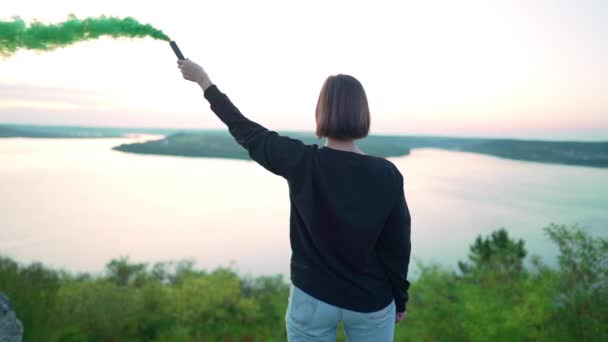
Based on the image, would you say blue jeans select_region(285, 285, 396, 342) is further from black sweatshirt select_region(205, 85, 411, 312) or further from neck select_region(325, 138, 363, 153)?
neck select_region(325, 138, 363, 153)

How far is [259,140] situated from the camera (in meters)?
1.10

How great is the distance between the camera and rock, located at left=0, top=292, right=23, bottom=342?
174 cm

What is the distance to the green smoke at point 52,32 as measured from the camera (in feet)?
5.35

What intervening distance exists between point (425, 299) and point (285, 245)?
71.2 ft

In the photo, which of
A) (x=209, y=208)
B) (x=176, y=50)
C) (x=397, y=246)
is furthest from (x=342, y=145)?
(x=209, y=208)

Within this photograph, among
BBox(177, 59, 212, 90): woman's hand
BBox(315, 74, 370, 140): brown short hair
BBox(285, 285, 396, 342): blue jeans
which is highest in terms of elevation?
BBox(177, 59, 212, 90): woman's hand

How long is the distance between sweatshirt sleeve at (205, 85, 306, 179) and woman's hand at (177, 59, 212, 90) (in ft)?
0.08

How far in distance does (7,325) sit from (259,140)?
1.59 m

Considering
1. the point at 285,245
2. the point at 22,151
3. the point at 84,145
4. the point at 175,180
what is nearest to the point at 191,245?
the point at 285,245

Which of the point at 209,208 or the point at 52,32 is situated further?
the point at 209,208

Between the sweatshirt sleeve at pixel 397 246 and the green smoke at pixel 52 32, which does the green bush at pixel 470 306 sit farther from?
the sweatshirt sleeve at pixel 397 246

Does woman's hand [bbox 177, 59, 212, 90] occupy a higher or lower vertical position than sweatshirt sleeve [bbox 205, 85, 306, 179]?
higher

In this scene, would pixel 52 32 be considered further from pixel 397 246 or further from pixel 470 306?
pixel 470 306

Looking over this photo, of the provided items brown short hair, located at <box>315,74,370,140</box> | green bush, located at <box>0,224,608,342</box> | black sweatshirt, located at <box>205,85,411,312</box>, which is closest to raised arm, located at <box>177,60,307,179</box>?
black sweatshirt, located at <box>205,85,411,312</box>
